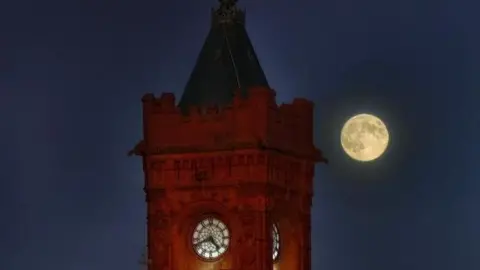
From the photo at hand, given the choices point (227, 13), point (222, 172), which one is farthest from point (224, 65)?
point (222, 172)

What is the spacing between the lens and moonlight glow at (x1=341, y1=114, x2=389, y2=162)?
81562mm

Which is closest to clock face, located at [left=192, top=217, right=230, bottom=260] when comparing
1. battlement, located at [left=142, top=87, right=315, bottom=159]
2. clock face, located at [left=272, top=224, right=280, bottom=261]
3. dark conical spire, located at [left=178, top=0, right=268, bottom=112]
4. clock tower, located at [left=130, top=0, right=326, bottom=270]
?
clock tower, located at [left=130, top=0, right=326, bottom=270]

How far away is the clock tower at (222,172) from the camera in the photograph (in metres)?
73.9

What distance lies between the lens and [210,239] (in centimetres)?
7469

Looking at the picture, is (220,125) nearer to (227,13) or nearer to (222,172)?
(222,172)

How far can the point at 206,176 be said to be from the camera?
2928 inches

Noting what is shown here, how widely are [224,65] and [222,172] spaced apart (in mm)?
4287

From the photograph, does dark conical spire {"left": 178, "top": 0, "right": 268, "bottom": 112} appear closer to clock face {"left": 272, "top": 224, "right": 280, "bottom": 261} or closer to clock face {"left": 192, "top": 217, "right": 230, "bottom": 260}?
clock face {"left": 192, "top": 217, "right": 230, "bottom": 260}

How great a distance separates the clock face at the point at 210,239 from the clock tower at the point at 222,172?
0.12ft

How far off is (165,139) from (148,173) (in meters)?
1.36

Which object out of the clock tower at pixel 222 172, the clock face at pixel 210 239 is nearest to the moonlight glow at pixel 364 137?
the clock tower at pixel 222 172

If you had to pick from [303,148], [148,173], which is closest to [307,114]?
[303,148]

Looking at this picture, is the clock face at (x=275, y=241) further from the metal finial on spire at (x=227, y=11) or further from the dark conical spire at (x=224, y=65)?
the metal finial on spire at (x=227, y=11)

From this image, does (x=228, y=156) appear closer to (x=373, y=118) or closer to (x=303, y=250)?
(x=303, y=250)
